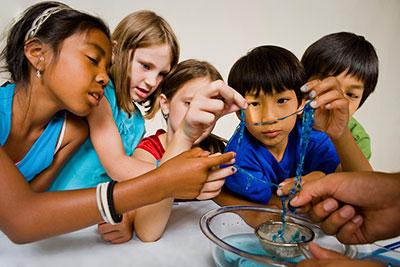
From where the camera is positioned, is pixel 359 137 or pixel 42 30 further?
pixel 359 137

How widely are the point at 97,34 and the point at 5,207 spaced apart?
0.45m

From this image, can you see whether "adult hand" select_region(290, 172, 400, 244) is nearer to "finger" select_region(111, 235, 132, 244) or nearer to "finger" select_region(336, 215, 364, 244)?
Answer: "finger" select_region(336, 215, 364, 244)

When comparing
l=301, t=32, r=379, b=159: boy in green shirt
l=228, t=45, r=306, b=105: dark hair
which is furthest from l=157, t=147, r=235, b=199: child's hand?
l=301, t=32, r=379, b=159: boy in green shirt

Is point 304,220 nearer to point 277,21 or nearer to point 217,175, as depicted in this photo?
point 217,175

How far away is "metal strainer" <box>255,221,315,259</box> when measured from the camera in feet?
1.72

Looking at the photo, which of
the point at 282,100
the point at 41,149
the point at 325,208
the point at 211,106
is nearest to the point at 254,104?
the point at 282,100

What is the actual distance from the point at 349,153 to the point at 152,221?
0.58m

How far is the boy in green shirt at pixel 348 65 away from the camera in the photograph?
118cm

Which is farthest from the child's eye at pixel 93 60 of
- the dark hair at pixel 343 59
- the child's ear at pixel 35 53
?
the dark hair at pixel 343 59

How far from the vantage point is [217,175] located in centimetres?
66

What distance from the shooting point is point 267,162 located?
1.03 m

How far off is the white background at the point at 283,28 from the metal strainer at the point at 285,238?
1372 mm

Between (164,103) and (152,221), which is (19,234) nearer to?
(152,221)

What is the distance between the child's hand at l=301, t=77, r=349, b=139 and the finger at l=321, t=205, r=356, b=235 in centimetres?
24
